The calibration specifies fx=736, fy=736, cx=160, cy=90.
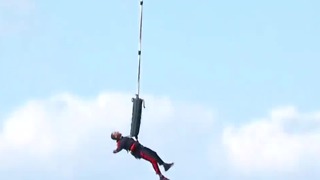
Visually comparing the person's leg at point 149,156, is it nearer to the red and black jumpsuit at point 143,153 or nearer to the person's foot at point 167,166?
the red and black jumpsuit at point 143,153

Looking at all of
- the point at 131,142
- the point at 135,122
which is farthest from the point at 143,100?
the point at 131,142

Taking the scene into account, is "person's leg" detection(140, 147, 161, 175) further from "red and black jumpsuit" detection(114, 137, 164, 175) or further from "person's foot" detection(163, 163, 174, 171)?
"person's foot" detection(163, 163, 174, 171)

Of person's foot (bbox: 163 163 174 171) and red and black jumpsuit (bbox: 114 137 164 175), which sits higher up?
red and black jumpsuit (bbox: 114 137 164 175)

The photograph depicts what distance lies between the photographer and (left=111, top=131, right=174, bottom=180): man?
33.0m

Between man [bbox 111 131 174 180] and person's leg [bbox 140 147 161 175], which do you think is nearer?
man [bbox 111 131 174 180]

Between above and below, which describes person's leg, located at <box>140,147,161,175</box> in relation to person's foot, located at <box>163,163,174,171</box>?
above

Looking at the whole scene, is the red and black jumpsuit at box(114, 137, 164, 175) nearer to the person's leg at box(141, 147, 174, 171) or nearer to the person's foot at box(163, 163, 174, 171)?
the person's leg at box(141, 147, 174, 171)

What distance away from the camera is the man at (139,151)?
108ft

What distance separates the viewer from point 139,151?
34.0 meters

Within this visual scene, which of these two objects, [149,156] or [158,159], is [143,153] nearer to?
[149,156]

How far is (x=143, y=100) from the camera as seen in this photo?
31.1 meters

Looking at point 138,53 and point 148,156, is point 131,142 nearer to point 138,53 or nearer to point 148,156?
point 148,156

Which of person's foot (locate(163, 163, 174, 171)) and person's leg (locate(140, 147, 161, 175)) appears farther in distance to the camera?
person's leg (locate(140, 147, 161, 175))

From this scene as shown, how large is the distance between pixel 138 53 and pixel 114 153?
4.61 m
